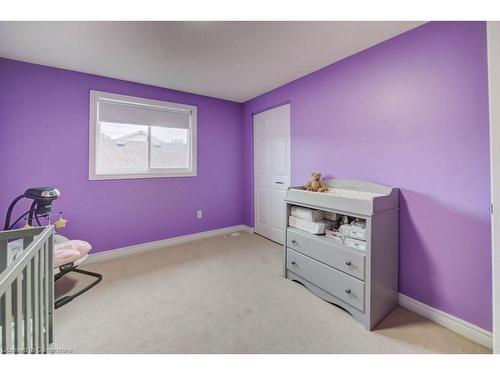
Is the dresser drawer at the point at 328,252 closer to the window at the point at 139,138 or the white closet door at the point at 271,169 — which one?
the white closet door at the point at 271,169

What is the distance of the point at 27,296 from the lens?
92 centimetres

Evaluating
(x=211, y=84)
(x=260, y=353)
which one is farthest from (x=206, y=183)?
(x=260, y=353)

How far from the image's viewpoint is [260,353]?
4.47 feet

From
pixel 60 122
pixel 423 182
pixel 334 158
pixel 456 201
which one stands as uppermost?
pixel 60 122

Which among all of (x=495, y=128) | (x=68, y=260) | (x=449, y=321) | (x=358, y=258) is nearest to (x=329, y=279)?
(x=358, y=258)

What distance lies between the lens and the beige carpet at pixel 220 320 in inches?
55.7

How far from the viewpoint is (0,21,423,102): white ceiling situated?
1679mm

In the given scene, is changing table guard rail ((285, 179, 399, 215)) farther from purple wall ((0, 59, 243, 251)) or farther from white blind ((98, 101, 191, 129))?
white blind ((98, 101, 191, 129))

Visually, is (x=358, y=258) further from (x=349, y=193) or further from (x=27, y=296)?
(x=27, y=296)

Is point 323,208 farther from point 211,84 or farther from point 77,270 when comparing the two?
point 77,270

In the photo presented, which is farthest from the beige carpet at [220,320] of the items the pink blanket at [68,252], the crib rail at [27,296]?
the crib rail at [27,296]

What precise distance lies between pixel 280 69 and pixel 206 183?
76.7 inches

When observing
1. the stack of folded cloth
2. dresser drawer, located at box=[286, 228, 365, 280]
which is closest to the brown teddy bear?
the stack of folded cloth
